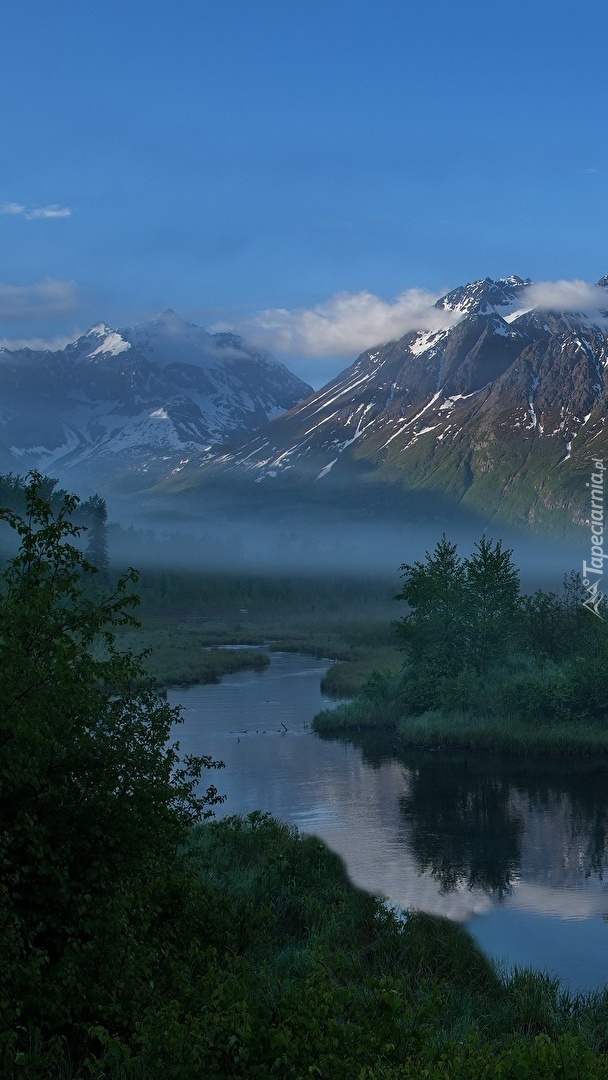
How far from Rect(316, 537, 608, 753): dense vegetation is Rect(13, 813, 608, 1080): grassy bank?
35.2 meters

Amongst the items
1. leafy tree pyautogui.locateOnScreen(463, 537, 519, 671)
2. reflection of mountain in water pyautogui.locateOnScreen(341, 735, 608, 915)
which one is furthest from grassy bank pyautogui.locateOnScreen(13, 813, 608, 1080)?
leafy tree pyautogui.locateOnScreen(463, 537, 519, 671)

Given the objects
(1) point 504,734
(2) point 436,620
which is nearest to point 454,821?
(1) point 504,734

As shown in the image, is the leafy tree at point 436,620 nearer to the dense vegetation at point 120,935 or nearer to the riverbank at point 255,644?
the riverbank at point 255,644

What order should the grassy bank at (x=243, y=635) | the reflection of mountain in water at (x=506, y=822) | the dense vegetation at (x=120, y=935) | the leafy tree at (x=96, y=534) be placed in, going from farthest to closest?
the leafy tree at (x=96, y=534)
the grassy bank at (x=243, y=635)
the reflection of mountain in water at (x=506, y=822)
the dense vegetation at (x=120, y=935)

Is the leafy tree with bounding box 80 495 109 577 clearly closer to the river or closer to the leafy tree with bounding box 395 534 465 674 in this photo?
the leafy tree with bounding box 395 534 465 674

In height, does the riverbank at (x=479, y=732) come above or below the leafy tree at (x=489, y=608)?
below

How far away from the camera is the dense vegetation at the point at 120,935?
11.8 meters

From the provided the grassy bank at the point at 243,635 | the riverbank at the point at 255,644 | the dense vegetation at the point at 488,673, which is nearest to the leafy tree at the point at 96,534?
the grassy bank at the point at 243,635

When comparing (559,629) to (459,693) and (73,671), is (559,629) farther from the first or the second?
(73,671)

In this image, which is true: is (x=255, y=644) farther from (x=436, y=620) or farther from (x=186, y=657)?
(x=436, y=620)

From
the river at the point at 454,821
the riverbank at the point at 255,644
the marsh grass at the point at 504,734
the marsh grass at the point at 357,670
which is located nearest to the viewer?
the river at the point at 454,821

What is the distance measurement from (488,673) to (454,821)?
2677cm

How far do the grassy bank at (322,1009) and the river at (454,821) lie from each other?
112 inches

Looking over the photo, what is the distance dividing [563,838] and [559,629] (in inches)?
1530
